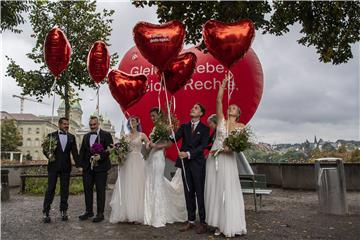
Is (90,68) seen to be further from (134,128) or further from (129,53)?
(129,53)

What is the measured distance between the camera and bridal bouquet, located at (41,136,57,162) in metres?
7.11

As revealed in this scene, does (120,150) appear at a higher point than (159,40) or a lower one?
lower

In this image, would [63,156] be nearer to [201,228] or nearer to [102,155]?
[102,155]

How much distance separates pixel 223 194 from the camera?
5.99m

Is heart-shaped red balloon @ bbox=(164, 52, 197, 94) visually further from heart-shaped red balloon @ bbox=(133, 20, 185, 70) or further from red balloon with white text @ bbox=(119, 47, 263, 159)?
red balloon with white text @ bbox=(119, 47, 263, 159)

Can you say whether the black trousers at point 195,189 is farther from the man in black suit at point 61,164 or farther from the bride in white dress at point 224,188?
the man in black suit at point 61,164

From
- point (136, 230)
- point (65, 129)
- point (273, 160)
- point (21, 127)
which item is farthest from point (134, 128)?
point (21, 127)

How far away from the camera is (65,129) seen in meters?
7.41

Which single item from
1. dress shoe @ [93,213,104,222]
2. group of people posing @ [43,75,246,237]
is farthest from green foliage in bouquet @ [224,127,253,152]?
dress shoe @ [93,213,104,222]

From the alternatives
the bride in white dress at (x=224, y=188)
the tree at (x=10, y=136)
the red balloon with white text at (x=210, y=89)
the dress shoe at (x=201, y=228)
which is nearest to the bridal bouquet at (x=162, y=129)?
the bride in white dress at (x=224, y=188)

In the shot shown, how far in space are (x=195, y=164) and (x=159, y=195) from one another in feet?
3.40

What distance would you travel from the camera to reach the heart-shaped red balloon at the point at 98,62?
7.82 metres

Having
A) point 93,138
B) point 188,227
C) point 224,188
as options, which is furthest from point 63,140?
point 224,188

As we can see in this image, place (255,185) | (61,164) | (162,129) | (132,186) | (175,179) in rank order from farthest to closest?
(255,185) → (175,179) → (61,164) → (132,186) → (162,129)
